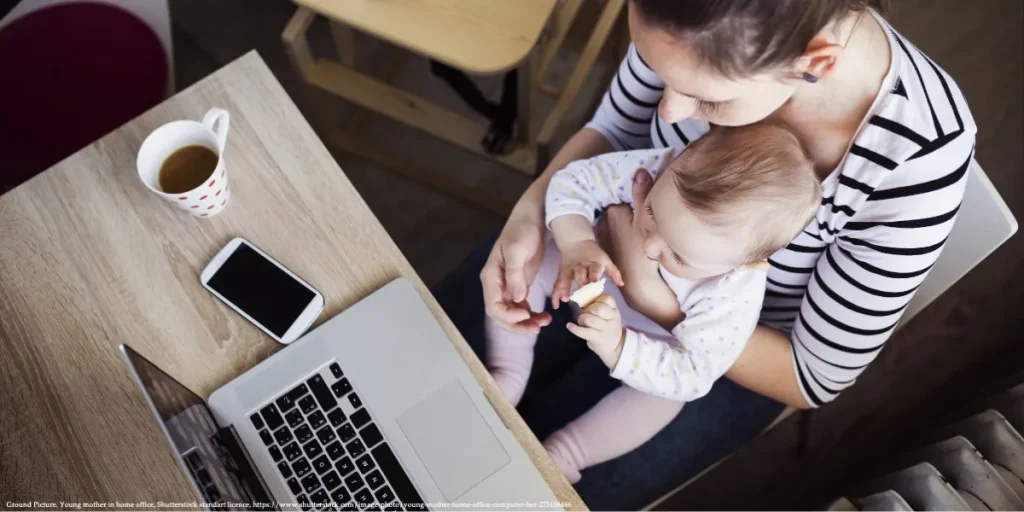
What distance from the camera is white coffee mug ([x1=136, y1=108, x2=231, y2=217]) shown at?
31.1 inches

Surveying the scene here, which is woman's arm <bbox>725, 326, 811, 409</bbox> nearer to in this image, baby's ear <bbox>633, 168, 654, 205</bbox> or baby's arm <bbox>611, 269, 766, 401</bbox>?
baby's arm <bbox>611, 269, 766, 401</bbox>

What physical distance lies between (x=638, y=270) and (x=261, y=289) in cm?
48

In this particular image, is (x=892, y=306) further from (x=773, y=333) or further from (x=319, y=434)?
(x=319, y=434)

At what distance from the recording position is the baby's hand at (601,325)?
0.77 m

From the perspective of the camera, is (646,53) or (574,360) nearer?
(646,53)

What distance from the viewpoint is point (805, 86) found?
0.75 meters

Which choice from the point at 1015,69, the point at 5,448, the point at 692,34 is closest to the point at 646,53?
the point at 692,34

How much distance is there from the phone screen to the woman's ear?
0.58 m

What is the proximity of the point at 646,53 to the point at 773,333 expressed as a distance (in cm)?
48

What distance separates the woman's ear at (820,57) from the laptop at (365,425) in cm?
47

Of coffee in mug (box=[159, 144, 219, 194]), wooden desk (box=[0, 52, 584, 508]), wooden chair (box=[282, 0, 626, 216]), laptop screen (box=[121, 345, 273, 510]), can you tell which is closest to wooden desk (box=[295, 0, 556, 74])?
wooden chair (box=[282, 0, 626, 216])

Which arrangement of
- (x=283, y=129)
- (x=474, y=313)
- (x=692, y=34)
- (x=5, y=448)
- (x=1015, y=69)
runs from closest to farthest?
(x=692, y=34), (x=5, y=448), (x=283, y=129), (x=474, y=313), (x=1015, y=69)

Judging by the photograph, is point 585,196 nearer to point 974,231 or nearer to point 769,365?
point 769,365

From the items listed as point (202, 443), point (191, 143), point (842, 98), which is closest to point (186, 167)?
point (191, 143)
